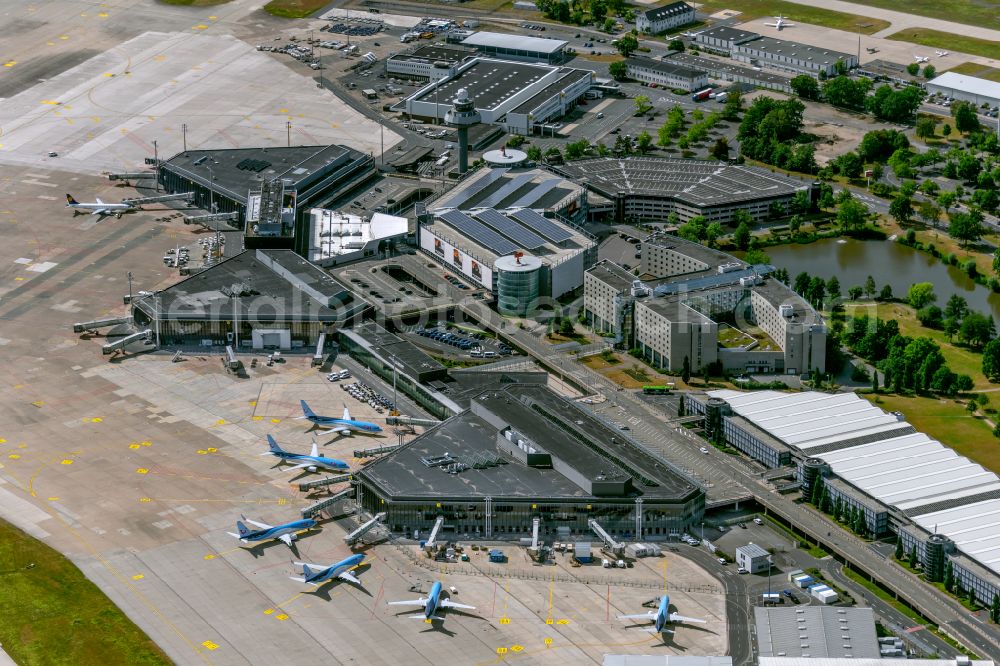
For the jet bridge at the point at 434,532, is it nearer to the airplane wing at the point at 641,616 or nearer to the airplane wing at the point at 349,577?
the airplane wing at the point at 349,577

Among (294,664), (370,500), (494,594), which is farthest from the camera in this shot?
(370,500)

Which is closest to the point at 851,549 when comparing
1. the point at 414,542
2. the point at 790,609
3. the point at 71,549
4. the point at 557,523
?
the point at 790,609

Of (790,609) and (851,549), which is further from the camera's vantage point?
(851,549)

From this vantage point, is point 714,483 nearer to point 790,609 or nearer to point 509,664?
point 790,609

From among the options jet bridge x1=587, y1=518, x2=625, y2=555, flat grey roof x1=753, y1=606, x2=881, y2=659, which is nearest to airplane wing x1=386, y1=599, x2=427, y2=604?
jet bridge x1=587, y1=518, x2=625, y2=555

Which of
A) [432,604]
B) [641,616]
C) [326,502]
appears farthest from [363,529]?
[641,616]

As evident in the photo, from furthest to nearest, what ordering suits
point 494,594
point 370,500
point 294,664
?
point 370,500
point 494,594
point 294,664

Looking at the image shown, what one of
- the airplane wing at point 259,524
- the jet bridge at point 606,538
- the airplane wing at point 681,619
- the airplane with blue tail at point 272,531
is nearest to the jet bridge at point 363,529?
the airplane with blue tail at point 272,531
